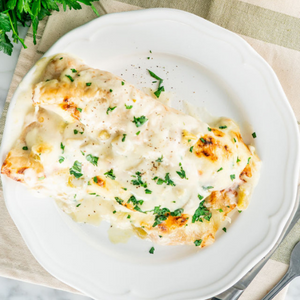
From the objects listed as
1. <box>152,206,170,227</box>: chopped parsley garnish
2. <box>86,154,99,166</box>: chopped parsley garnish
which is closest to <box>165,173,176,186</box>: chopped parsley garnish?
<box>152,206,170,227</box>: chopped parsley garnish

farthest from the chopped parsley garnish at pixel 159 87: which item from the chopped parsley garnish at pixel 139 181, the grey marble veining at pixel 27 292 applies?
the grey marble veining at pixel 27 292

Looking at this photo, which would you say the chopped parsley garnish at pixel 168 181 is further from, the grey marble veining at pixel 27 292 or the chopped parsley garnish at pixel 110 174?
the grey marble veining at pixel 27 292

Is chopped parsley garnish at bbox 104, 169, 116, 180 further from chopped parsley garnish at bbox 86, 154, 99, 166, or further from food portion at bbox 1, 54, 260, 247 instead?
chopped parsley garnish at bbox 86, 154, 99, 166

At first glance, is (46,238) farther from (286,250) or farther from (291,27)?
(291,27)

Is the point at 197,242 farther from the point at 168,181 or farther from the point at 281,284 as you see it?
the point at 281,284

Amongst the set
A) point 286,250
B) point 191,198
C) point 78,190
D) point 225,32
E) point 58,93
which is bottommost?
point 286,250

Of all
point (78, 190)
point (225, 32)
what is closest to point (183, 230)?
point (78, 190)

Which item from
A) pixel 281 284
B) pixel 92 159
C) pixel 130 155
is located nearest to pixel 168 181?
pixel 130 155
